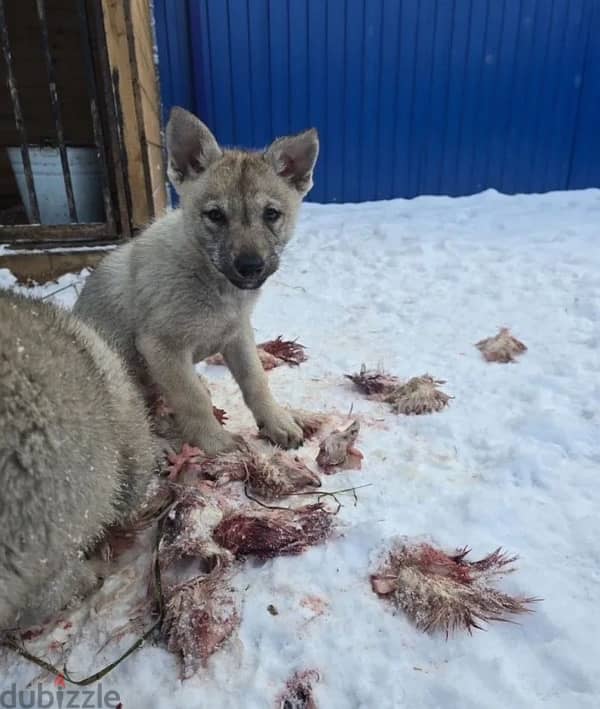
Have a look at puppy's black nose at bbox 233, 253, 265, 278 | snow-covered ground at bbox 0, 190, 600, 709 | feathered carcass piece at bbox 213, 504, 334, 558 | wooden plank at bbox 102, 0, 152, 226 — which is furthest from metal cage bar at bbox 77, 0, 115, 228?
feathered carcass piece at bbox 213, 504, 334, 558

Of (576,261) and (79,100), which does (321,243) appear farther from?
(79,100)

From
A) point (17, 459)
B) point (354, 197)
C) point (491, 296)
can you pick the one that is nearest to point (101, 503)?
point (17, 459)

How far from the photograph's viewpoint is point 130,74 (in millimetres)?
4379

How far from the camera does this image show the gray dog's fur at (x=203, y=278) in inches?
98.9

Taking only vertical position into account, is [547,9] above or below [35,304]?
above

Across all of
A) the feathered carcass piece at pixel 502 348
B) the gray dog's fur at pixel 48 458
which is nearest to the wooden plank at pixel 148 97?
the feathered carcass piece at pixel 502 348

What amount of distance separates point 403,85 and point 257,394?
Result: 5.90 metres

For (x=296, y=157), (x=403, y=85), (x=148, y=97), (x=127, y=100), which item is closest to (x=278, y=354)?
(x=296, y=157)

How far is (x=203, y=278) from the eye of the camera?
2578mm

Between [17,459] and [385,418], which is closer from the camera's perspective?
[17,459]

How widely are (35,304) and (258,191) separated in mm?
1316

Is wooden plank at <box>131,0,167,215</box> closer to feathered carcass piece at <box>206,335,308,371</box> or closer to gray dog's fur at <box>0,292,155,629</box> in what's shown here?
feathered carcass piece at <box>206,335,308,371</box>

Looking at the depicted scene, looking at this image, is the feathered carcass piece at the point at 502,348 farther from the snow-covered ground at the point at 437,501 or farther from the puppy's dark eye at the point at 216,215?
the puppy's dark eye at the point at 216,215

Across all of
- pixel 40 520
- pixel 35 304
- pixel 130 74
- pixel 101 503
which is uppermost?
pixel 130 74
